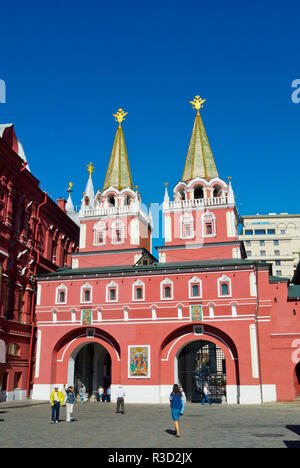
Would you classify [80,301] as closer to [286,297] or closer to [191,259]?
[191,259]

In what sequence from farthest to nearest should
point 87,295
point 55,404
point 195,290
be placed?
1. point 87,295
2. point 195,290
3. point 55,404

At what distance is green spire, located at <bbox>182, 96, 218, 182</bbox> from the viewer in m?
43.9

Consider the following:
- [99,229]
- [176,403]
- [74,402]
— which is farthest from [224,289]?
[176,403]

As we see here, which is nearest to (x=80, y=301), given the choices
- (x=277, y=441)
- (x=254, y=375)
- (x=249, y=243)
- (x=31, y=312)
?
(x=31, y=312)

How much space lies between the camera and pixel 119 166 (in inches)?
1870

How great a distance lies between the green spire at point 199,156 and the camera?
43938 mm

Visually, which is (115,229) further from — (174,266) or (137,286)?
(174,266)

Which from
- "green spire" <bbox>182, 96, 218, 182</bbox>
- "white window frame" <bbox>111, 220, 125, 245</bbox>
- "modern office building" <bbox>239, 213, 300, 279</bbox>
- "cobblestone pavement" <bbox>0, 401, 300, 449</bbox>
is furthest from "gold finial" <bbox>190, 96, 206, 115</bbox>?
"modern office building" <bbox>239, 213, 300, 279</bbox>

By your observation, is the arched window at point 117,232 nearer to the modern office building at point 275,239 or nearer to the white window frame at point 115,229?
the white window frame at point 115,229

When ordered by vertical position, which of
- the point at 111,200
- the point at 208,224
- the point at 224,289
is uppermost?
the point at 111,200

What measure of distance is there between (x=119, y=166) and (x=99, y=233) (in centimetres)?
789

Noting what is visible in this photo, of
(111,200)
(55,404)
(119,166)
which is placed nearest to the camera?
(55,404)

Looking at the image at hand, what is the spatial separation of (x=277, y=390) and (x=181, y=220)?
16394 millimetres

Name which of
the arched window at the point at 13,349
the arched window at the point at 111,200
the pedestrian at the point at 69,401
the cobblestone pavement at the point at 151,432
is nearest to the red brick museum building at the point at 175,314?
the arched window at the point at 13,349
